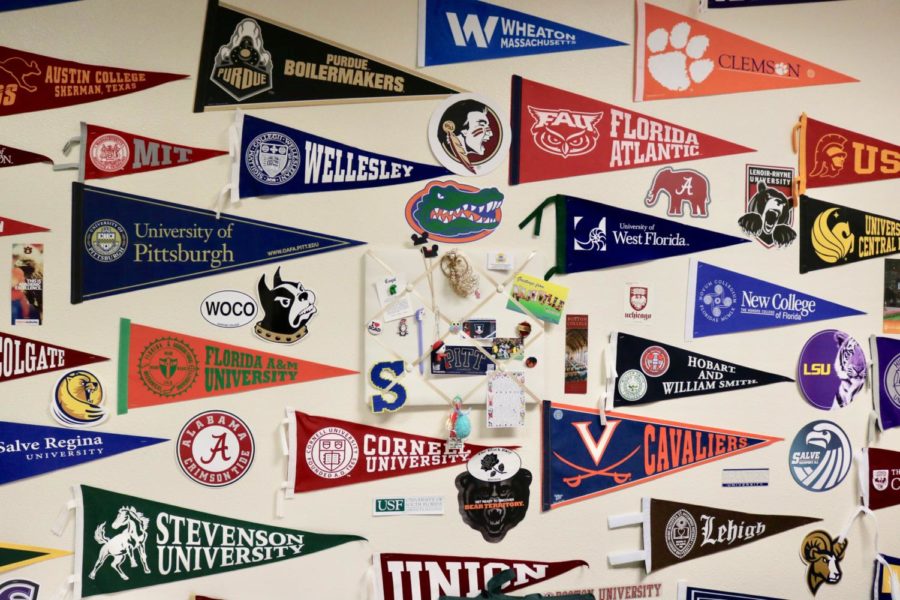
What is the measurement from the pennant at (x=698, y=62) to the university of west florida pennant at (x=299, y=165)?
2.08 ft

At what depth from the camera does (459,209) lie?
5.60ft

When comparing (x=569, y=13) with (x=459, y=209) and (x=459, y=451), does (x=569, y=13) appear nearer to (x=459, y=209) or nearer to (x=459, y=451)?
(x=459, y=209)

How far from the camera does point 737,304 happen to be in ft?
6.17

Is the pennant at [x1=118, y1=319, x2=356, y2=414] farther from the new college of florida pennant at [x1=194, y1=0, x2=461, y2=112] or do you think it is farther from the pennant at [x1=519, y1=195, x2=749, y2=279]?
the pennant at [x1=519, y1=195, x2=749, y2=279]

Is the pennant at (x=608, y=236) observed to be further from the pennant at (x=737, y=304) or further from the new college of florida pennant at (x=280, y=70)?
the new college of florida pennant at (x=280, y=70)

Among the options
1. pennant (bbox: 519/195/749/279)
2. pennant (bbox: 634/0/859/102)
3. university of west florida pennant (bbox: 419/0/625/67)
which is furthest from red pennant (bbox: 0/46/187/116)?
pennant (bbox: 634/0/859/102)

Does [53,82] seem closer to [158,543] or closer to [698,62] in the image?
[158,543]

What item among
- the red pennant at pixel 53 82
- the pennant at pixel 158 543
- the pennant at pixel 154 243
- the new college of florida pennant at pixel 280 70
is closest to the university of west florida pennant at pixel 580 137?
the new college of florida pennant at pixel 280 70

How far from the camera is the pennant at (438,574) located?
66.3 inches

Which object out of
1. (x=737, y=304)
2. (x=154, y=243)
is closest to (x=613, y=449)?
(x=737, y=304)

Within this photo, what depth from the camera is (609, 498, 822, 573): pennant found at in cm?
182

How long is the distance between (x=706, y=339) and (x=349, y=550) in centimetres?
102

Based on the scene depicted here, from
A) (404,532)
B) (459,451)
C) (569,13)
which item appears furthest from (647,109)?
(404,532)

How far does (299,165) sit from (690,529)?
1.32 m
